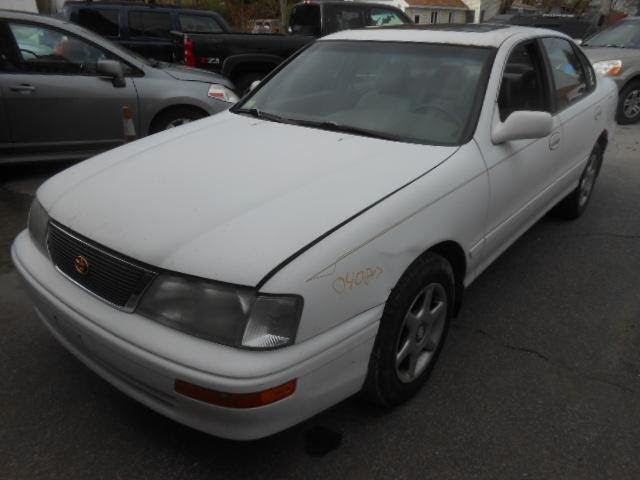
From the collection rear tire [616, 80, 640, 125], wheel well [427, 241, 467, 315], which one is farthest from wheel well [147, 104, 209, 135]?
rear tire [616, 80, 640, 125]

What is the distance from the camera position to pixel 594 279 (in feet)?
12.4

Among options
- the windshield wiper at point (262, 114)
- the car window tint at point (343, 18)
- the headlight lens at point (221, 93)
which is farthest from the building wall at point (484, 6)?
the windshield wiper at point (262, 114)

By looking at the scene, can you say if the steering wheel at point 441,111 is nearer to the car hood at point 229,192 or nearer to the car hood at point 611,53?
the car hood at point 229,192

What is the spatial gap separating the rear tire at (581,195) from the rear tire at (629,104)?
4.71m

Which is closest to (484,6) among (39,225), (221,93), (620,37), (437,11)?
(437,11)

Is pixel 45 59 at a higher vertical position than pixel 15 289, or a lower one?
higher

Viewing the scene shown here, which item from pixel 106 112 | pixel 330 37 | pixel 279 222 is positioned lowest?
pixel 106 112

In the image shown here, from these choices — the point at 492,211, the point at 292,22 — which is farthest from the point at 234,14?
the point at 492,211

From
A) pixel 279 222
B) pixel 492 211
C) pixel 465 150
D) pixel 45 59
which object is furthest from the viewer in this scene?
pixel 45 59

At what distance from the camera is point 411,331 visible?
2451mm

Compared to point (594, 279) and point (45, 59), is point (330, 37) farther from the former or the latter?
point (45, 59)

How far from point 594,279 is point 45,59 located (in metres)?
5.21

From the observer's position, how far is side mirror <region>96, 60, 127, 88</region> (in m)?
5.44

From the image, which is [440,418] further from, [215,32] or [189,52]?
[215,32]
